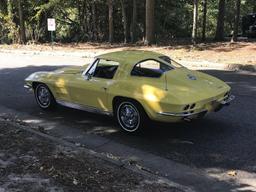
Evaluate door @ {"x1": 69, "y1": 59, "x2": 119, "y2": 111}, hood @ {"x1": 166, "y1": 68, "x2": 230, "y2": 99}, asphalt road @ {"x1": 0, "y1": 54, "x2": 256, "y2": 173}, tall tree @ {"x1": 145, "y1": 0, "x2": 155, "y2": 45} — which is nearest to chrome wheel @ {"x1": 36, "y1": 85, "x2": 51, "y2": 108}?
asphalt road @ {"x1": 0, "y1": 54, "x2": 256, "y2": 173}

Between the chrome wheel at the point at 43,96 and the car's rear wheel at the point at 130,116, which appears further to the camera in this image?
the chrome wheel at the point at 43,96

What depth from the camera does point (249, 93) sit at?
10281 mm

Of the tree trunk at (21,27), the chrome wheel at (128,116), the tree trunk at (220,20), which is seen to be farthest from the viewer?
the tree trunk at (21,27)

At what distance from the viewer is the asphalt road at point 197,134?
6141mm

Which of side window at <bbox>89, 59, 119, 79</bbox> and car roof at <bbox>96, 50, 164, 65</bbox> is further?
side window at <bbox>89, 59, 119, 79</bbox>

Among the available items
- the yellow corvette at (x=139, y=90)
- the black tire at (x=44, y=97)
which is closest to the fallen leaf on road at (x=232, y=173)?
the yellow corvette at (x=139, y=90)

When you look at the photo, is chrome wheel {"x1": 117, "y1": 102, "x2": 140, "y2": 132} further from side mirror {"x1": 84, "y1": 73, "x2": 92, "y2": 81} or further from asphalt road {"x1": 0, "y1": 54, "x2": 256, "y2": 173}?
side mirror {"x1": 84, "y1": 73, "x2": 92, "y2": 81}

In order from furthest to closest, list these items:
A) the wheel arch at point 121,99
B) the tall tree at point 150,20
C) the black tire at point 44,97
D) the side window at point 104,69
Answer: the tall tree at point 150,20 < the black tire at point 44,97 < the side window at point 104,69 < the wheel arch at point 121,99

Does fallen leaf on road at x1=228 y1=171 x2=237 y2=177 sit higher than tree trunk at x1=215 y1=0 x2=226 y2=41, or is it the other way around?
tree trunk at x1=215 y1=0 x2=226 y2=41

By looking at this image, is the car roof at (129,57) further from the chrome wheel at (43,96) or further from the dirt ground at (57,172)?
the dirt ground at (57,172)

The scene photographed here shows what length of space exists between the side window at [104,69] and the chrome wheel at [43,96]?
1.38 meters

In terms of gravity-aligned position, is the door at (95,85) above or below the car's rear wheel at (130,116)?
above

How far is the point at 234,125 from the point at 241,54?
977 cm

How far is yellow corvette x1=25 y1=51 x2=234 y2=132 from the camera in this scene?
6.61 meters
